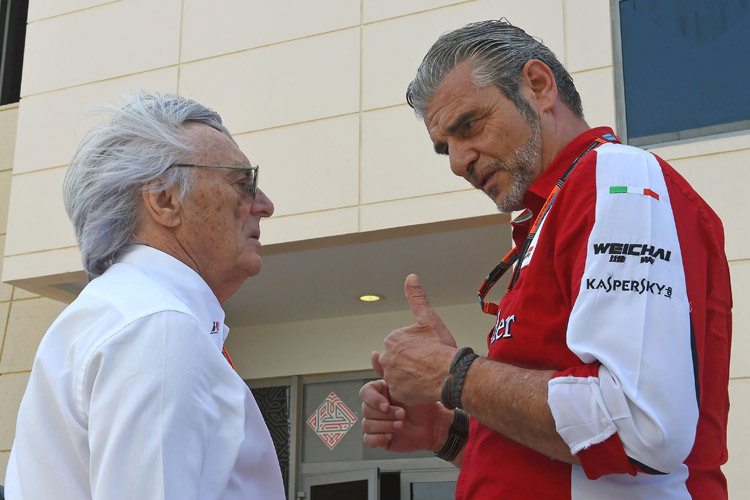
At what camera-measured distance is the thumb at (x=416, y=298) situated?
6.59 ft

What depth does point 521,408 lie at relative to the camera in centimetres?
173

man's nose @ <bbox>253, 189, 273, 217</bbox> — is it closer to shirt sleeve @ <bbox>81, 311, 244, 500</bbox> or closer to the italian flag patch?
shirt sleeve @ <bbox>81, 311, 244, 500</bbox>

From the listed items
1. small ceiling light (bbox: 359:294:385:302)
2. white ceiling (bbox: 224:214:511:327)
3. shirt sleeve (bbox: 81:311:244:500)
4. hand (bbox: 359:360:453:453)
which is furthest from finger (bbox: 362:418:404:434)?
small ceiling light (bbox: 359:294:385:302)

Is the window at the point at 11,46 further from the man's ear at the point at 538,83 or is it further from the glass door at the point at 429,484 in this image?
the man's ear at the point at 538,83

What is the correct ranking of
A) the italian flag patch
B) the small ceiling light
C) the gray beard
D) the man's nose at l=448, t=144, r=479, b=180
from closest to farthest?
the italian flag patch, the gray beard, the man's nose at l=448, t=144, r=479, b=180, the small ceiling light

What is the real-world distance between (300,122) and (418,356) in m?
5.76

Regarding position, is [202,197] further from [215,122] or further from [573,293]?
[573,293]

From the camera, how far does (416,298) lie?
2.03 metres

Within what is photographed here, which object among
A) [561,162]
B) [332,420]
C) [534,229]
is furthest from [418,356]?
[332,420]

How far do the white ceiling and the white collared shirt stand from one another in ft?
16.0

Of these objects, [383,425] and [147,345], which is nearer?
[147,345]

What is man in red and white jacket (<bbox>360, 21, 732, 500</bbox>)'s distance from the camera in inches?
63.9

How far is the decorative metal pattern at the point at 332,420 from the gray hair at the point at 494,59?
6654 mm

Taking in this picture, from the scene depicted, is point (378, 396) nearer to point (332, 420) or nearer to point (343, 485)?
point (343, 485)
